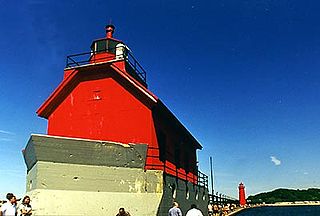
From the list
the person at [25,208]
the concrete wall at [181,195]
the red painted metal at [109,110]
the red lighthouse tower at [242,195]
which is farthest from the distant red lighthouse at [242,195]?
the person at [25,208]

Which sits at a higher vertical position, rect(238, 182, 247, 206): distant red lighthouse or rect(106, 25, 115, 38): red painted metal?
rect(106, 25, 115, 38): red painted metal

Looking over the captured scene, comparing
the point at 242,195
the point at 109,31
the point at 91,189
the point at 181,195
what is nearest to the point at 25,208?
the point at 91,189

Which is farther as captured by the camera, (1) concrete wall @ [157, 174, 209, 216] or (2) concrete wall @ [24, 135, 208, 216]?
(1) concrete wall @ [157, 174, 209, 216]

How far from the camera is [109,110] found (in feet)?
60.4

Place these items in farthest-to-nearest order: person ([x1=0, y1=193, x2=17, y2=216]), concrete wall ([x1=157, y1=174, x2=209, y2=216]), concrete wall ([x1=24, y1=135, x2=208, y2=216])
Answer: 1. concrete wall ([x1=157, y1=174, x2=209, y2=216])
2. concrete wall ([x1=24, y1=135, x2=208, y2=216])
3. person ([x1=0, y1=193, x2=17, y2=216])

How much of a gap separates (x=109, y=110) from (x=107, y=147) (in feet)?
13.8

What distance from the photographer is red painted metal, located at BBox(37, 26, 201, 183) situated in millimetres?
17672

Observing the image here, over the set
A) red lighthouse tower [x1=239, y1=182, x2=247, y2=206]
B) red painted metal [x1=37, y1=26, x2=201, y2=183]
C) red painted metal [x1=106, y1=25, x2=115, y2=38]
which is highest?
red painted metal [x1=106, y1=25, x2=115, y2=38]

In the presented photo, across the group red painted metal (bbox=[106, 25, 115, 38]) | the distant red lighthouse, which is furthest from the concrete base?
the distant red lighthouse

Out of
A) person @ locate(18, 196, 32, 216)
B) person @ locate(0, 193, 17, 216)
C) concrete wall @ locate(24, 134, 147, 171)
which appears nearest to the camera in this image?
person @ locate(0, 193, 17, 216)

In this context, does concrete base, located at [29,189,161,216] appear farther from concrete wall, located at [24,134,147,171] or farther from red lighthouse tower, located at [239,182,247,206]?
red lighthouse tower, located at [239,182,247,206]

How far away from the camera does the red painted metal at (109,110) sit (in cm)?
1767

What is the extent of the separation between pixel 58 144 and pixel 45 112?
711 cm

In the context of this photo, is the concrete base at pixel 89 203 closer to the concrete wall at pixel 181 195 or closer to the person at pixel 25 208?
the person at pixel 25 208
